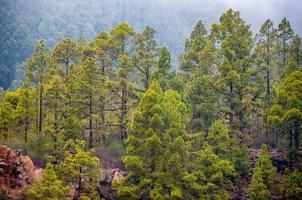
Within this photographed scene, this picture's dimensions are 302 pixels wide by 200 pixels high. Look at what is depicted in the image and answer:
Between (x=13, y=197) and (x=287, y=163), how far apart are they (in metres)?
23.7

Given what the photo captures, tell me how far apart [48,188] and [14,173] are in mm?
5512

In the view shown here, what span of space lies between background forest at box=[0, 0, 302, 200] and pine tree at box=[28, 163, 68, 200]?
0.24ft

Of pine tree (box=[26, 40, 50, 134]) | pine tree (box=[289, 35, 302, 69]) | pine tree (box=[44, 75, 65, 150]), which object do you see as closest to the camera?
pine tree (box=[44, 75, 65, 150])

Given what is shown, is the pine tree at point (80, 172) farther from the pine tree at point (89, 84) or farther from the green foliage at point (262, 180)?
the green foliage at point (262, 180)

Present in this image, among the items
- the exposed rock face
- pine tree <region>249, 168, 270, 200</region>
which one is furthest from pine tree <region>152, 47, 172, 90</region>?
the exposed rock face

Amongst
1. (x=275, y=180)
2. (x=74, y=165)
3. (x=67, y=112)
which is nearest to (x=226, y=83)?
(x=275, y=180)

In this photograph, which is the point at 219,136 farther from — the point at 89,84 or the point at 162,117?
the point at 89,84

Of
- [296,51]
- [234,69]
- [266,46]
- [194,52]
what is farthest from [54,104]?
[296,51]

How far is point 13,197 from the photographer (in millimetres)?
33094

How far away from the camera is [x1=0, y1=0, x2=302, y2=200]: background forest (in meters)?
35.5

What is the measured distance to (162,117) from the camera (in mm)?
36531

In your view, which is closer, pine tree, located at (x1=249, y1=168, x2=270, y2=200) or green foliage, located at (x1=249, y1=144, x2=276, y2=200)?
pine tree, located at (x1=249, y1=168, x2=270, y2=200)

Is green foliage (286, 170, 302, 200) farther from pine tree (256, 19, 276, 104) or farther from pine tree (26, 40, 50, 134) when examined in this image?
pine tree (26, 40, 50, 134)

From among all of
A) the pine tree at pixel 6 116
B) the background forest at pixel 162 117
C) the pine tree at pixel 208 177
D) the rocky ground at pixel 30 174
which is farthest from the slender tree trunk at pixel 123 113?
the pine tree at pixel 6 116
